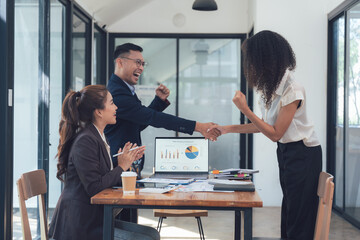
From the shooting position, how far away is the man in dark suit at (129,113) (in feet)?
9.37

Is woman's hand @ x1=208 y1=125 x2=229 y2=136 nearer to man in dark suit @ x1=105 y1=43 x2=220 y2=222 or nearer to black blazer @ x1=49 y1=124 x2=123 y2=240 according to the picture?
man in dark suit @ x1=105 y1=43 x2=220 y2=222

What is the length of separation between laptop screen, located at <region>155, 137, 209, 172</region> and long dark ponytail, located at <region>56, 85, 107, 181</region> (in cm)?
86

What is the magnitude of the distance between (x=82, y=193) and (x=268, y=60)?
1098 mm

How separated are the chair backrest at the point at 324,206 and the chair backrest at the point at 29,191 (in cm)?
128

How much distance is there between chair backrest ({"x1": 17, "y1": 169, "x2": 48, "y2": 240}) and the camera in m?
2.07

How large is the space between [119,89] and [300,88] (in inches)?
45.7

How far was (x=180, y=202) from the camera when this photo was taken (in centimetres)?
192

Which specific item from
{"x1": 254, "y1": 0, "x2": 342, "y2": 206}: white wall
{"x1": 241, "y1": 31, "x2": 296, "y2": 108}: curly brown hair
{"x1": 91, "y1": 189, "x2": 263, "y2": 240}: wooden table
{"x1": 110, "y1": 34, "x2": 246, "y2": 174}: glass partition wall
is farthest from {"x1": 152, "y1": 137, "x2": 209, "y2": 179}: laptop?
{"x1": 110, "y1": 34, "x2": 246, "y2": 174}: glass partition wall

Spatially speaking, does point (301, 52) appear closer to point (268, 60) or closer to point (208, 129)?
point (208, 129)

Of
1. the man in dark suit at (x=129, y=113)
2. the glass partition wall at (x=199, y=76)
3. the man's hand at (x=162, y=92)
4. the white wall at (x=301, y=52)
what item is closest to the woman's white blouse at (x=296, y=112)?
the man in dark suit at (x=129, y=113)

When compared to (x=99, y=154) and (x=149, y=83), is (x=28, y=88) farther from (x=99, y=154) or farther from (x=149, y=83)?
(x=149, y=83)

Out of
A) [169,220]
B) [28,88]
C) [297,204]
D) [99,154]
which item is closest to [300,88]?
[297,204]

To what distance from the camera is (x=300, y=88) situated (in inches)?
89.8

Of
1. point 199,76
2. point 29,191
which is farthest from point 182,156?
point 199,76
